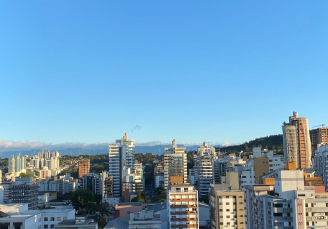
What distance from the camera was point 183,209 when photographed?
35812 millimetres

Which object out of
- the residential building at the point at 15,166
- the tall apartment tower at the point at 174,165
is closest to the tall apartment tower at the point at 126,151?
the tall apartment tower at the point at 174,165

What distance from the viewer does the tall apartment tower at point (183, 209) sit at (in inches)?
1393

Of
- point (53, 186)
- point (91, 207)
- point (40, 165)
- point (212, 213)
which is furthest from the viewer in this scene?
point (40, 165)

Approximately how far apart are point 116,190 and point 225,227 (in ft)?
148

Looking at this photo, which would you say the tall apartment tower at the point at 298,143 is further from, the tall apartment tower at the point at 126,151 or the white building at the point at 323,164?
the tall apartment tower at the point at 126,151

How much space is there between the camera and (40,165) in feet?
Answer: 560

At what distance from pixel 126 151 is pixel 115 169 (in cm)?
524

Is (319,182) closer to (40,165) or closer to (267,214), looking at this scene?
(267,214)

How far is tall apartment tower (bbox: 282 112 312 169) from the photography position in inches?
2817

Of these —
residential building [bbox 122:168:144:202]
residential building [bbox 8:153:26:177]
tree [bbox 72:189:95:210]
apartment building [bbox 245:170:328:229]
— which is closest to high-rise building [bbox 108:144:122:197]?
residential building [bbox 122:168:144:202]

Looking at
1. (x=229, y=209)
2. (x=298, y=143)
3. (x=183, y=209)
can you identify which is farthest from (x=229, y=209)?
(x=298, y=143)

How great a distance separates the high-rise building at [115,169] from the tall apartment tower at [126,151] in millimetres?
1125

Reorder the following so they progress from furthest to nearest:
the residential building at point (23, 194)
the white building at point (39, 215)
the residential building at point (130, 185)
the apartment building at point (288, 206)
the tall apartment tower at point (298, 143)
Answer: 1. the residential building at point (130, 185)
2. the tall apartment tower at point (298, 143)
3. the residential building at point (23, 194)
4. the white building at point (39, 215)
5. the apartment building at point (288, 206)

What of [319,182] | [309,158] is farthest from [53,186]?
[319,182]
